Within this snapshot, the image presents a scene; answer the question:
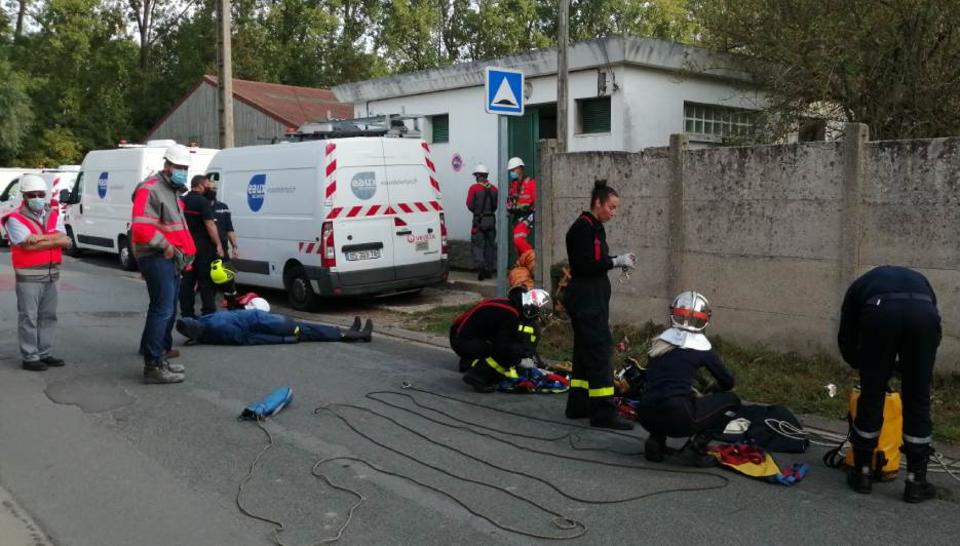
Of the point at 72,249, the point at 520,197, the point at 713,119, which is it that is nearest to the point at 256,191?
the point at 520,197

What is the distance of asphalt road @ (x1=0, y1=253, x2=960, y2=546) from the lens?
4453 mm

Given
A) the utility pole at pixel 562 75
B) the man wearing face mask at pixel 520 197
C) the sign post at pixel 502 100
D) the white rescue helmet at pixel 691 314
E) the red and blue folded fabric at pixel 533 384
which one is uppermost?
the utility pole at pixel 562 75

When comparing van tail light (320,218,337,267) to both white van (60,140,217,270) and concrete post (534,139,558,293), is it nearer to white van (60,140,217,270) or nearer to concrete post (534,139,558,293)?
concrete post (534,139,558,293)

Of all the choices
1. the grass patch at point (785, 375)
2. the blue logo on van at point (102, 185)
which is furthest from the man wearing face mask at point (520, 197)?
the blue logo on van at point (102, 185)

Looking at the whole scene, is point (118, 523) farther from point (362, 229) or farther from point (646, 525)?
point (362, 229)

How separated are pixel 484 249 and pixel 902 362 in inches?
370

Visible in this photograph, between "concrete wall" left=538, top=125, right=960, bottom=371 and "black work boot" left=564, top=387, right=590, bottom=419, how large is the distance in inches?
105

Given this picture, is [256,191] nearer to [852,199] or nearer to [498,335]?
[498,335]

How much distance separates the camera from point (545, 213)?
10.7 metres

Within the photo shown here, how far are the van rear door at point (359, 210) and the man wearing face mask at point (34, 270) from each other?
A: 13.0ft

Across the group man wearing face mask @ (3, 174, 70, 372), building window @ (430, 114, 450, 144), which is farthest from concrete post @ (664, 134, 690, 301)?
building window @ (430, 114, 450, 144)

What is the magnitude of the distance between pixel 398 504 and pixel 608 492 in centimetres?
122

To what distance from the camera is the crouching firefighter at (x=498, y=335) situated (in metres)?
7.23

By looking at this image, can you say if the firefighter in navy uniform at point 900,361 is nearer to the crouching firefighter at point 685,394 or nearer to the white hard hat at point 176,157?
the crouching firefighter at point 685,394
